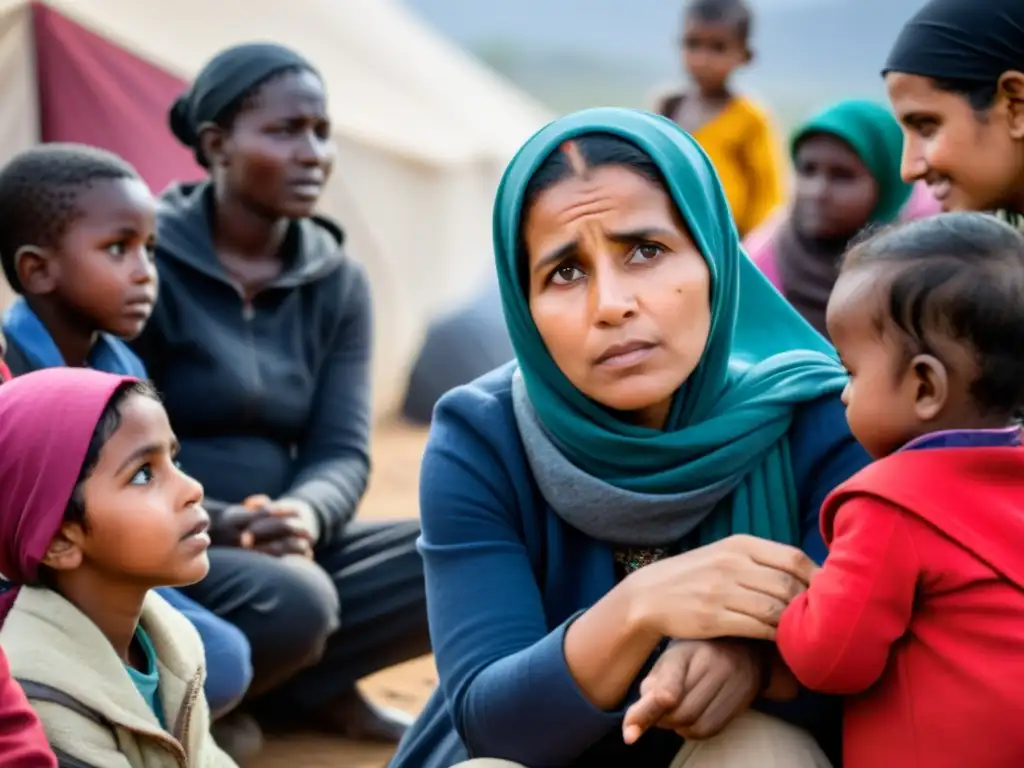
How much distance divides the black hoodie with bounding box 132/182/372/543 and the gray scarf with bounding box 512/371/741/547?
4.94ft

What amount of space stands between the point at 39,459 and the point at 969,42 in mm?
1859

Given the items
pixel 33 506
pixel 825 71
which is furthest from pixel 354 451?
pixel 825 71

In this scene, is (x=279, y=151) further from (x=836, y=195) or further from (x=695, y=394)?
(x=695, y=394)

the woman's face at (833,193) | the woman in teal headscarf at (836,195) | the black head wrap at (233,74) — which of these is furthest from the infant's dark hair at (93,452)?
the woman's face at (833,193)

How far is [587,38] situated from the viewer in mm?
40219

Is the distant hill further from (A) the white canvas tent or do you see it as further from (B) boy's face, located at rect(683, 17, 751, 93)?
(B) boy's face, located at rect(683, 17, 751, 93)

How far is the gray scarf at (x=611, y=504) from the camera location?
2172 millimetres

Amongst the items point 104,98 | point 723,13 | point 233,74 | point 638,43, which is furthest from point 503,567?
point 638,43

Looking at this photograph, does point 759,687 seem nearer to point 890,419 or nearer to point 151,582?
point 890,419

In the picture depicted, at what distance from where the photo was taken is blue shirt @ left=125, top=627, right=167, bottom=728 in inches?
95.9

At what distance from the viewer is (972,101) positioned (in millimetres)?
2873

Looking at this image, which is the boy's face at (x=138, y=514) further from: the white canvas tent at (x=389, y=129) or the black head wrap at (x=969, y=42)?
the white canvas tent at (x=389, y=129)

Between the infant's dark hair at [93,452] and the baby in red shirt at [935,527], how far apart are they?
3.59 ft

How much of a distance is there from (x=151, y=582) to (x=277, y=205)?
5.56 feet
